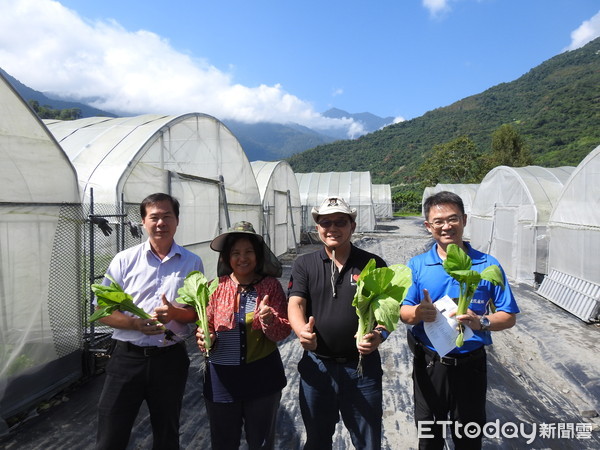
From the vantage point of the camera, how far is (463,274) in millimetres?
2090

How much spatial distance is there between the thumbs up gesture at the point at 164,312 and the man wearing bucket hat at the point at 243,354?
22cm

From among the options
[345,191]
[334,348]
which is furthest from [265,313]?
[345,191]

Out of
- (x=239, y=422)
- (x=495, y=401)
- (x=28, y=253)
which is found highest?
(x=28, y=253)

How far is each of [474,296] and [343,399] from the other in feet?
3.55

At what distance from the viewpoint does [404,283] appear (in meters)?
2.06

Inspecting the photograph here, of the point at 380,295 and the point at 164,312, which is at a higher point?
the point at 380,295

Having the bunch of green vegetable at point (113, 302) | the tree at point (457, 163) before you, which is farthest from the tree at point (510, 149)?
the bunch of green vegetable at point (113, 302)

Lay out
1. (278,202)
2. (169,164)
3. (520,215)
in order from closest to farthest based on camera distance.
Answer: (169,164), (520,215), (278,202)

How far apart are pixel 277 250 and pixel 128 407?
12.4 m

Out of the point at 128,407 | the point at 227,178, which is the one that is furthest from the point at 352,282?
the point at 227,178

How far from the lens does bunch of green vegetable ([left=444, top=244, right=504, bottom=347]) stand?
6.87 feet

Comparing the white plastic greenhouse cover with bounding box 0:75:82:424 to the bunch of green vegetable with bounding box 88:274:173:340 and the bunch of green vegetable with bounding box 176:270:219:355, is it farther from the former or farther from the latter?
the bunch of green vegetable with bounding box 176:270:219:355

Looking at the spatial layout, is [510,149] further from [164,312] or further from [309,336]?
[164,312]

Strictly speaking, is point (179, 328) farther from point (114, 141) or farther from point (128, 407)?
point (114, 141)
